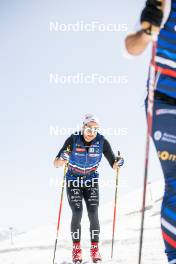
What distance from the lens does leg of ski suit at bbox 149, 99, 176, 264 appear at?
2750mm

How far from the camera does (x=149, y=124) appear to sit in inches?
114

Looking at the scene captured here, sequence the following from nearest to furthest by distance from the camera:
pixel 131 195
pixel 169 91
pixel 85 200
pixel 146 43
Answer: pixel 146 43
pixel 169 91
pixel 85 200
pixel 131 195

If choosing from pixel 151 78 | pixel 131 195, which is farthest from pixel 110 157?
pixel 131 195

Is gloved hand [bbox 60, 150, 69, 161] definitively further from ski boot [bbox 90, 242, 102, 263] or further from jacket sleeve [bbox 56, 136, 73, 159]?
ski boot [bbox 90, 242, 102, 263]

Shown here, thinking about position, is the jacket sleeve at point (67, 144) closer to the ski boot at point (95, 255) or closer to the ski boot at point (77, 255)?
the ski boot at point (77, 255)

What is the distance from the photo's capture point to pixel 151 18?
8.59ft

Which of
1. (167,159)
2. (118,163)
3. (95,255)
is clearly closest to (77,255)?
(95,255)

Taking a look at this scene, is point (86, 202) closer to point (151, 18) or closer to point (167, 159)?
point (167, 159)

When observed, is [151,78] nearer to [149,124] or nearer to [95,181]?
[149,124]

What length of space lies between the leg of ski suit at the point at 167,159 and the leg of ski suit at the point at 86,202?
4240mm

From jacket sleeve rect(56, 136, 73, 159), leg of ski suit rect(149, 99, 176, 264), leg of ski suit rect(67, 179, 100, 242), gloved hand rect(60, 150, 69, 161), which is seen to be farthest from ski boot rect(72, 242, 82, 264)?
leg of ski suit rect(149, 99, 176, 264)

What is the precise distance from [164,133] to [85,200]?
466 cm

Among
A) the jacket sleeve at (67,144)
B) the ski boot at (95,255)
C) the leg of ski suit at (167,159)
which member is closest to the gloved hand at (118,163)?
the jacket sleeve at (67,144)

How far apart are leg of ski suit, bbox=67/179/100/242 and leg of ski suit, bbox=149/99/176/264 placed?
13.9 feet
